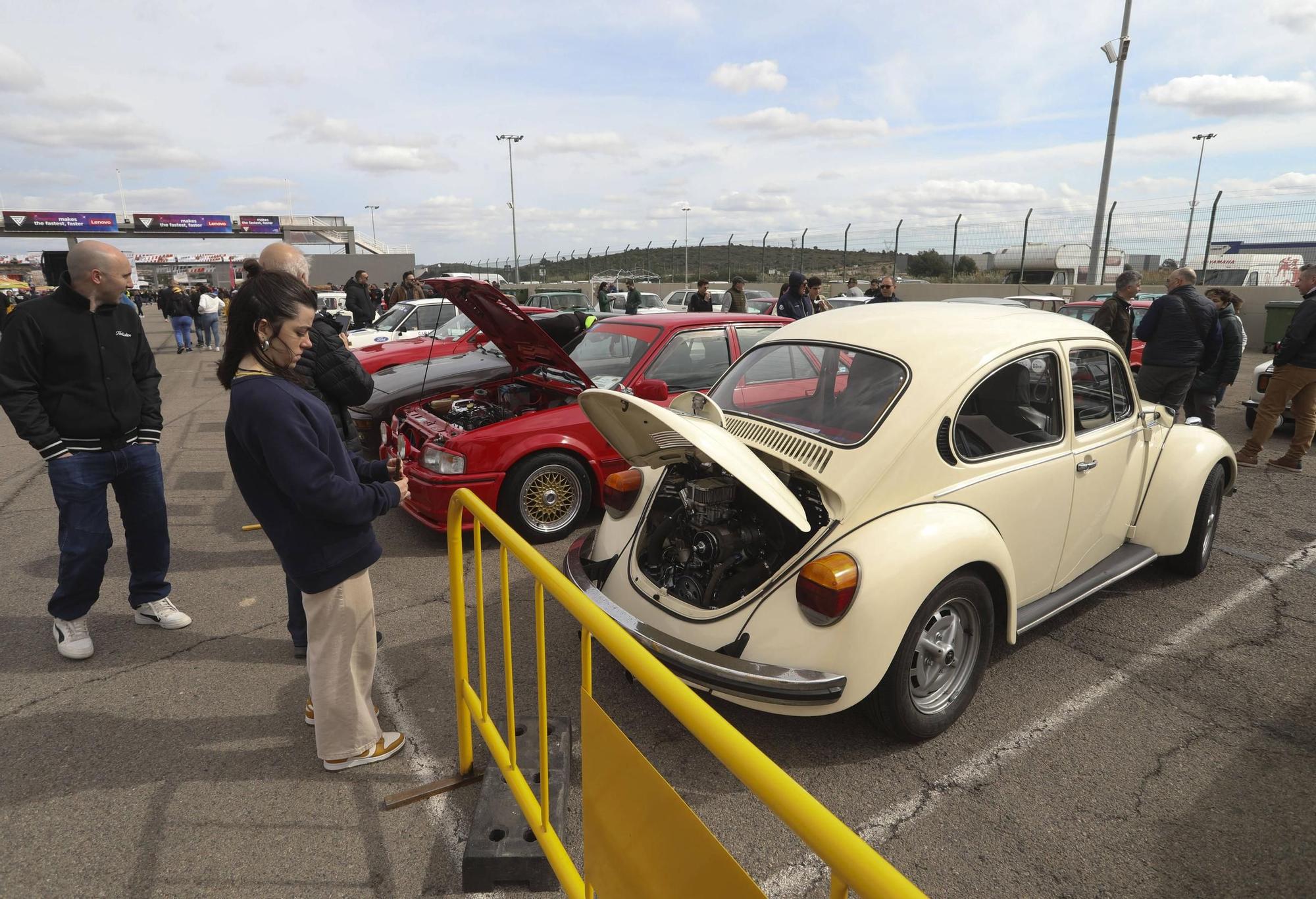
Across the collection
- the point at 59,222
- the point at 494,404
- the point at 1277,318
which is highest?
the point at 59,222

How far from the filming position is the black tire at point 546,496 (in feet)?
16.4

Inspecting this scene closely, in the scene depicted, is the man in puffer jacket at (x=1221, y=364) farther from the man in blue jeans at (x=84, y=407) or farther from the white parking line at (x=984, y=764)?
the man in blue jeans at (x=84, y=407)

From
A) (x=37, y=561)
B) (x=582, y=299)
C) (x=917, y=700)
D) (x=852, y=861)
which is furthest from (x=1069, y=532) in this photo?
(x=582, y=299)

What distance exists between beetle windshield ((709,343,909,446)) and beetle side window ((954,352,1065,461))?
436 millimetres

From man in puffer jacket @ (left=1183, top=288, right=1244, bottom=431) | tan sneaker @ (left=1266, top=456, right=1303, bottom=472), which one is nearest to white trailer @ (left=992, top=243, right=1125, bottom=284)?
man in puffer jacket @ (left=1183, top=288, right=1244, bottom=431)

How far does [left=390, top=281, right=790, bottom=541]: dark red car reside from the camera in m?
4.89

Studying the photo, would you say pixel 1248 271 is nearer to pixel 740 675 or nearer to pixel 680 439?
pixel 680 439

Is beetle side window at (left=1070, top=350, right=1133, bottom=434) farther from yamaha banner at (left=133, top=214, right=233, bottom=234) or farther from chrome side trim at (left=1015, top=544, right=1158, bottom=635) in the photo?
yamaha banner at (left=133, top=214, right=233, bottom=234)

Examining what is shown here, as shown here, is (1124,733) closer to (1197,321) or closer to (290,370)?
Result: (290,370)

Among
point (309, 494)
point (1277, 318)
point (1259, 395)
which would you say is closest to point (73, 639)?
point (309, 494)

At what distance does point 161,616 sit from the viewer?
3979 millimetres

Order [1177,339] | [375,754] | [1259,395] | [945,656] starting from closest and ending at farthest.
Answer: [375,754] → [945,656] → [1177,339] → [1259,395]

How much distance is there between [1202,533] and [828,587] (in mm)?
3325

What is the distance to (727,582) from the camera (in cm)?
305
